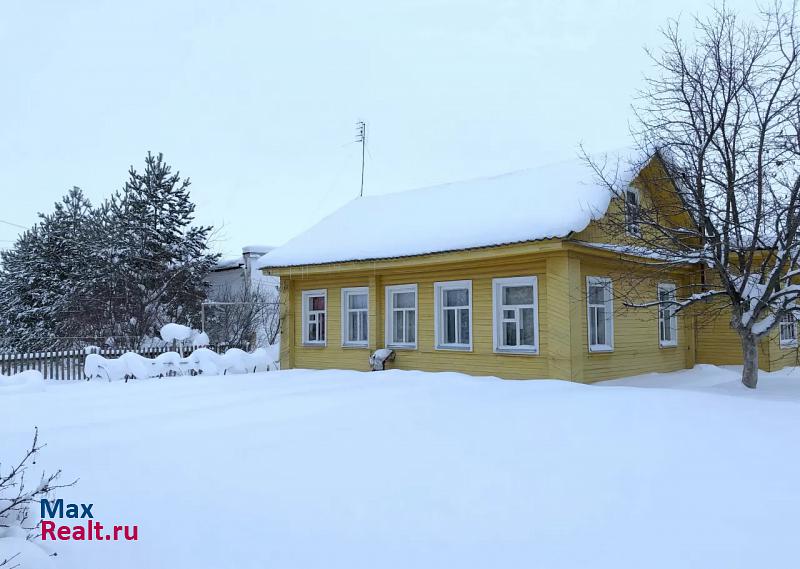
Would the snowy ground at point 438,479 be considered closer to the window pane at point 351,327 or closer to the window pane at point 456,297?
the window pane at point 456,297

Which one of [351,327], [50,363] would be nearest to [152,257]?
[50,363]

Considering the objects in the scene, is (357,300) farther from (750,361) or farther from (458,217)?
(750,361)

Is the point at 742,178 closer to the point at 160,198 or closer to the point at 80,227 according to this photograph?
the point at 160,198

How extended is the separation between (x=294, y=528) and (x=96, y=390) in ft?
31.4

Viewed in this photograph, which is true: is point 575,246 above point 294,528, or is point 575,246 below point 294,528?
above

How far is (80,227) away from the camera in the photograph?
3238 centimetres

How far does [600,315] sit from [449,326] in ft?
10.9

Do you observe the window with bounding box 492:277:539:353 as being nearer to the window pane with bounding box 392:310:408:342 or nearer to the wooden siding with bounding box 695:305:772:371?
the window pane with bounding box 392:310:408:342

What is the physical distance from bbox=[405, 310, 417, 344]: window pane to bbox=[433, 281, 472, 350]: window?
859 mm

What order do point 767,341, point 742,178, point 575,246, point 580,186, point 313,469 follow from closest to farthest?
point 313,469, point 742,178, point 575,246, point 580,186, point 767,341

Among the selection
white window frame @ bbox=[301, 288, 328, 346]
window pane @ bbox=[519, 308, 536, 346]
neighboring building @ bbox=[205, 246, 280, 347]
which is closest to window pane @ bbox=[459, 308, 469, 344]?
window pane @ bbox=[519, 308, 536, 346]

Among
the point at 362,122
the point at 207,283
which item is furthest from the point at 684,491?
the point at 207,283

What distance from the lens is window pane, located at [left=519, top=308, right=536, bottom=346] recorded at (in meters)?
13.0

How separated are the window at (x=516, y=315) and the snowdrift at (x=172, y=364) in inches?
287
